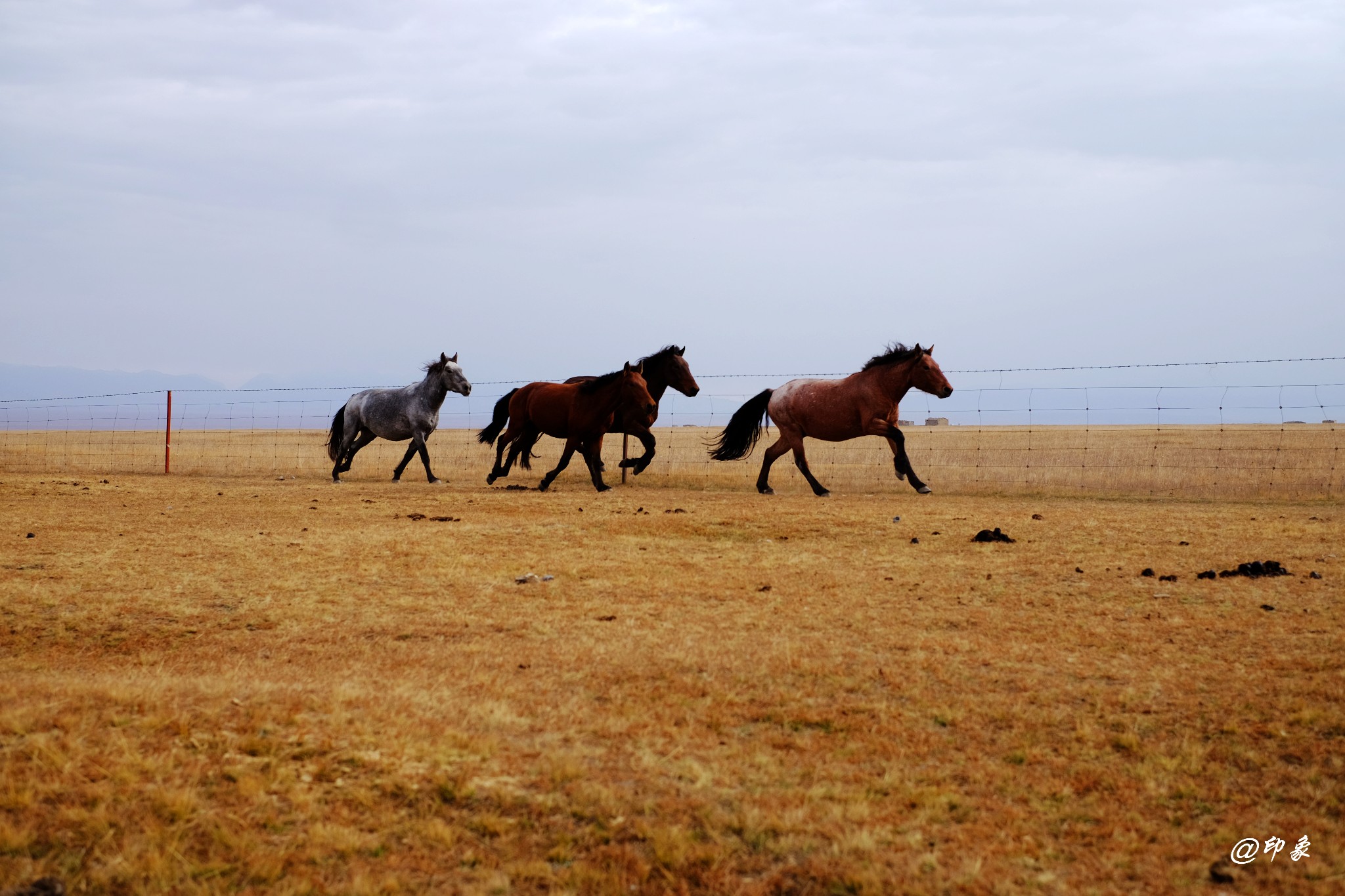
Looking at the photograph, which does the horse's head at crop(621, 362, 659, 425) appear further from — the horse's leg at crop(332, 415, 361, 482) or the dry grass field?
the dry grass field

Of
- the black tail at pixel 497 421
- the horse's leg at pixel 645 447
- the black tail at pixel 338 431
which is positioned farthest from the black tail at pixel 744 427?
the black tail at pixel 338 431

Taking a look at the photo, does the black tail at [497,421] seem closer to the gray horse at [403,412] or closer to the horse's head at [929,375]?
the gray horse at [403,412]

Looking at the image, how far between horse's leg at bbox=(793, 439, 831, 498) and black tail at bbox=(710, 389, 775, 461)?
0.90 meters

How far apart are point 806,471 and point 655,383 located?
326cm

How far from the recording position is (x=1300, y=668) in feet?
19.6

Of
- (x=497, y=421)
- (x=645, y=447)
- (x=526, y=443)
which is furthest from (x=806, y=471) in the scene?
(x=497, y=421)

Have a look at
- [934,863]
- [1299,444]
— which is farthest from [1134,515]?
[1299,444]

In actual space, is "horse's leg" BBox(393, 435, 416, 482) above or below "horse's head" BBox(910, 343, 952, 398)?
below

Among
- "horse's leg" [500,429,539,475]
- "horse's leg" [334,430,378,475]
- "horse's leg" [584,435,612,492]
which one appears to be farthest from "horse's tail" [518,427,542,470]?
"horse's leg" [334,430,378,475]

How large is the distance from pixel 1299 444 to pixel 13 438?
Result: 47.8 metres

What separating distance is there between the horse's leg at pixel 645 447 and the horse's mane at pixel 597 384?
3.13 feet

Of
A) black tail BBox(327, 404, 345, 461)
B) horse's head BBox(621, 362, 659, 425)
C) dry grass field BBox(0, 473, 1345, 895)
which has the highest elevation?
horse's head BBox(621, 362, 659, 425)

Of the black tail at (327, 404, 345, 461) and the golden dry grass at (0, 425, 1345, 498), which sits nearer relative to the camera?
the golden dry grass at (0, 425, 1345, 498)

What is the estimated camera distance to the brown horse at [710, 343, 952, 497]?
54.6ft
